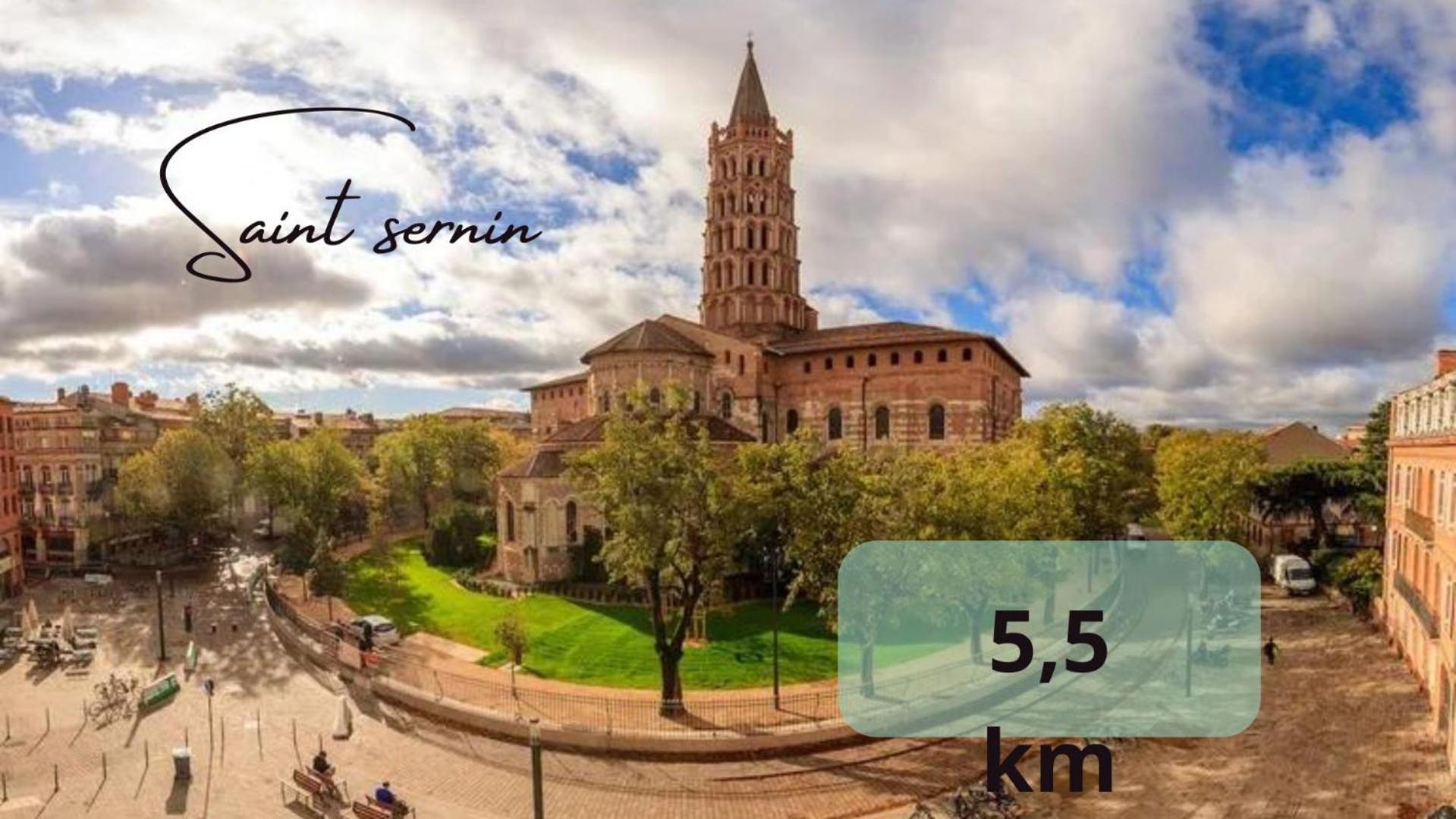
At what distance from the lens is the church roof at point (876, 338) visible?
49688mm

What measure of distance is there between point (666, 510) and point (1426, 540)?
22.2 metres

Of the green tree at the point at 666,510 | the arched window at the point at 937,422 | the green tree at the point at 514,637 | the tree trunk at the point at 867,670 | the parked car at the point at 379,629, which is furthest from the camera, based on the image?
the arched window at the point at 937,422

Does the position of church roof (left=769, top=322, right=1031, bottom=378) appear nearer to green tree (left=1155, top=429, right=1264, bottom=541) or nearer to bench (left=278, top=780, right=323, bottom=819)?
green tree (left=1155, top=429, right=1264, bottom=541)

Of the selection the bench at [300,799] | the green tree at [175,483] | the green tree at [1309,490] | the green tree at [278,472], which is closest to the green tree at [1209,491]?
the green tree at [1309,490]

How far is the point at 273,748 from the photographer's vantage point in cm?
2025

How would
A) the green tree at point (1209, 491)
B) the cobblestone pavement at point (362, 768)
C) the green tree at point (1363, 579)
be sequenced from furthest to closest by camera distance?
the green tree at point (1209, 491)
the green tree at point (1363, 579)
the cobblestone pavement at point (362, 768)

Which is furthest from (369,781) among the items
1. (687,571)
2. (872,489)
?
(872,489)

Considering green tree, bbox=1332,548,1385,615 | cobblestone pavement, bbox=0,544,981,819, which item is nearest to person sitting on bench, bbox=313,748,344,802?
cobblestone pavement, bbox=0,544,981,819

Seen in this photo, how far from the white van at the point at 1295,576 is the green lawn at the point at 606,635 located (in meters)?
23.9

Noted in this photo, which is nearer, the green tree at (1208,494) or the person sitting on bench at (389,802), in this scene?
the person sitting on bench at (389,802)

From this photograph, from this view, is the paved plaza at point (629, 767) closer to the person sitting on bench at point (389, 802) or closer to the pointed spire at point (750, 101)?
the person sitting on bench at point (389, 802)

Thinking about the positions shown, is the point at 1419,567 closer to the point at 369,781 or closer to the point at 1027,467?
the point at 1027,467

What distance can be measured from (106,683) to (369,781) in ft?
44.1

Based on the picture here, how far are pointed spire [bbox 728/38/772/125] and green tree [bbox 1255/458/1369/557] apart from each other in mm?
42660
